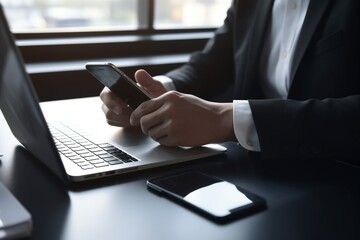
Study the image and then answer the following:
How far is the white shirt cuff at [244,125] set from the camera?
0.90 m

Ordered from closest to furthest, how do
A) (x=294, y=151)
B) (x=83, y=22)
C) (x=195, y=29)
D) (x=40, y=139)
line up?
(x=40, y=139) < (x=294, y=151) < (x=83, y=22) < (x=195, y=29)

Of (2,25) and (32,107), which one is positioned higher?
(2,25)

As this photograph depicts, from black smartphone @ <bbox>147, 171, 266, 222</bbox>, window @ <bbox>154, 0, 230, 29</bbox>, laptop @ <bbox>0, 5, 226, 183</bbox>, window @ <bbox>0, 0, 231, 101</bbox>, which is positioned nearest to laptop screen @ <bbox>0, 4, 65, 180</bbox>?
laptop @ <bbox>0, 5, 226, 183</bbox>

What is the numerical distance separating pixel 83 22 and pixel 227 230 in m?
1.74

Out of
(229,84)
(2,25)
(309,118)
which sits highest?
(2,25)

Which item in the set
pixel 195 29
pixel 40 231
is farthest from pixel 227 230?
pixel 195 29

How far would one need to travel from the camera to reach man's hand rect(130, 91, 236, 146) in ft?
2.90

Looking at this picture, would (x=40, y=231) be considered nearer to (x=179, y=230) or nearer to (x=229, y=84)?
(x=179, y=230)

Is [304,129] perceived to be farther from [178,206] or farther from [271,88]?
[271,88]

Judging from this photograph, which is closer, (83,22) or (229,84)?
(229,84)

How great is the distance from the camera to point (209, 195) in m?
0.72

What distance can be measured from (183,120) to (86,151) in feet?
0.58

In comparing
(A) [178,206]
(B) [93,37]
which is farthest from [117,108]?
(B) [93,37]

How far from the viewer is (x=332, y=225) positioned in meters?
0.67
